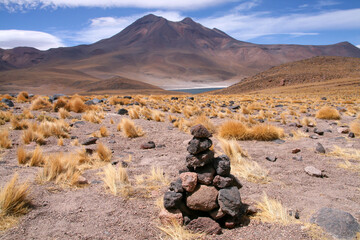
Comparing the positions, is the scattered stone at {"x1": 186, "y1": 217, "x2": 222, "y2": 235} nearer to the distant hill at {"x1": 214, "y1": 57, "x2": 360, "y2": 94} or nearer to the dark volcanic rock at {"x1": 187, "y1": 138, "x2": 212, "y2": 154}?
the dark volcanic rock at {"x1": 187, "y1": 138, "x2": 212, "y2": 154}

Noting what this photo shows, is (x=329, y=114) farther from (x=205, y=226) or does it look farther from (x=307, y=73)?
(x=307, y=73)

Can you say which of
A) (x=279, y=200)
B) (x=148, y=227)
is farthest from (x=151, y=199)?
(x=279, y=200)

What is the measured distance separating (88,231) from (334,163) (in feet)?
15.9

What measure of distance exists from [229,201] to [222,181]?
1.01 feet

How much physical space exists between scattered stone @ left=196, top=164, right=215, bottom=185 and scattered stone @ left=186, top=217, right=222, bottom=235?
1.64 feet

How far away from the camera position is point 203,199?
324cm

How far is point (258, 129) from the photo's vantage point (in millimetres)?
7441

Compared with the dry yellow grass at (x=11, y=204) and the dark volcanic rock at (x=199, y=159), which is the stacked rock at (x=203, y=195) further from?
the dry yellow grass at (x=11, y=204)

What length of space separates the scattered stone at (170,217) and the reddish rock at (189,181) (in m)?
0.34

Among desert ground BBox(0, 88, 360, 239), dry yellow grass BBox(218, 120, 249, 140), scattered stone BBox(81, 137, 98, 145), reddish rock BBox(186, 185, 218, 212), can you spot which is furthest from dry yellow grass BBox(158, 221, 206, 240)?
dry yellow grass BBox(218, 120, 249, 140)

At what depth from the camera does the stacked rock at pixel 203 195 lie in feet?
10.2

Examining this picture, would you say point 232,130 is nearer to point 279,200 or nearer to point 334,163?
point 334,163

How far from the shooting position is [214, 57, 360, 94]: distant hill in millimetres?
44031

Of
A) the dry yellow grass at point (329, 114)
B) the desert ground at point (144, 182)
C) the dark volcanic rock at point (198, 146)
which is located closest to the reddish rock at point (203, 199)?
the desert ground at point (144, 182)
